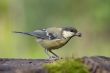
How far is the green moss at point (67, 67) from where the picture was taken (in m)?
3.78

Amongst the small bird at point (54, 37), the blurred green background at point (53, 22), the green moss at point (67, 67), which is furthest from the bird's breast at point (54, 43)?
the blurred green background at point (53, 22)

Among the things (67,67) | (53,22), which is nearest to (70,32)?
(67,67)

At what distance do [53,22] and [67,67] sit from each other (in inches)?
261

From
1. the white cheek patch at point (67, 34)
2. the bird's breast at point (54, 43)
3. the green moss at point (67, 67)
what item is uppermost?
the white cheek patch at point (67, 34)

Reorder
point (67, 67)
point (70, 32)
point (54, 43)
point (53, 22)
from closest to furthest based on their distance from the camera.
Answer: point (67, 67)
point (70, 32)
point (54, 43)
point (53, 22)

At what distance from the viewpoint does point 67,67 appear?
379 centimetres

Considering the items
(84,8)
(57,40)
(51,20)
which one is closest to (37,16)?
(51,20)

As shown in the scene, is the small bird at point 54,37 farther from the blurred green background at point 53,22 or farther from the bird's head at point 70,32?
the blurred green background at point 53,22

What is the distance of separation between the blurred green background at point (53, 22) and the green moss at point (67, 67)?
476 cm

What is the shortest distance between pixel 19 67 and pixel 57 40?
66.7 inches

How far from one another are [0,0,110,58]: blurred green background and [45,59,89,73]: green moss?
4.76 meters

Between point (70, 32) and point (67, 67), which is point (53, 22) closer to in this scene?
point (70, 32)

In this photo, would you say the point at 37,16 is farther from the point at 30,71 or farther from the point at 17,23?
the point at 30,71

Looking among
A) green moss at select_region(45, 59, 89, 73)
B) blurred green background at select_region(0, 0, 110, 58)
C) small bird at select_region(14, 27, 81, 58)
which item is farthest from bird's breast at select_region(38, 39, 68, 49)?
blurred green background at select_region(0, 0, 110, 58)
